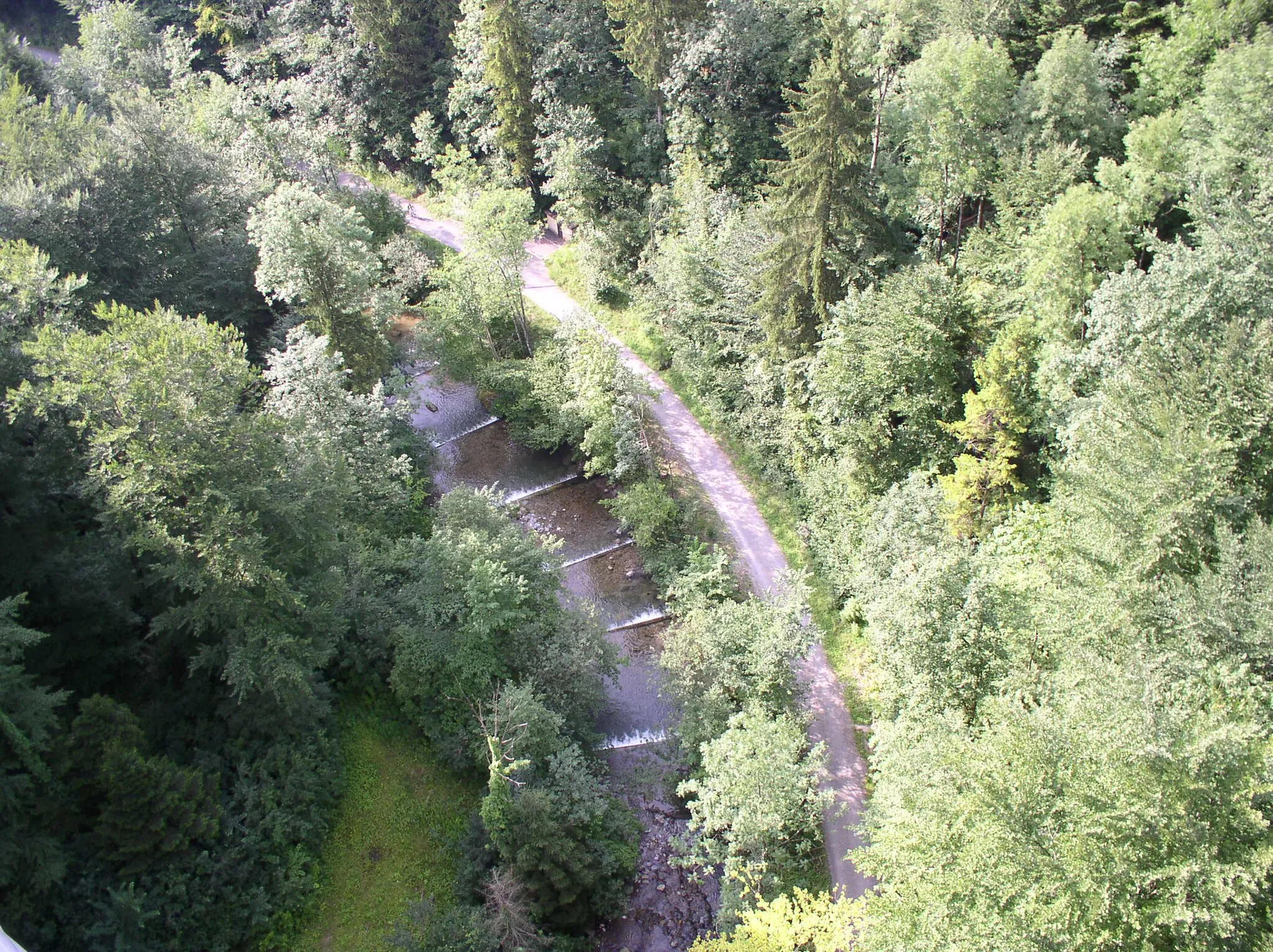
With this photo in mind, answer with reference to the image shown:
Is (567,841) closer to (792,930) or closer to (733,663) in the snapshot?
(792,930)

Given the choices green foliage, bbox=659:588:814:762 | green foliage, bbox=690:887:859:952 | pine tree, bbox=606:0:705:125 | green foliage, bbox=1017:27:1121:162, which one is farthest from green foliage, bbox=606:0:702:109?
green foliage, bbox=690:887:859:952

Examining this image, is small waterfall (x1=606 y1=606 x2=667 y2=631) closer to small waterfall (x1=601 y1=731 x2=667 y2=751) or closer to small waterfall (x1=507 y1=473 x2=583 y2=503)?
small waterfall (x1=601 y1=731 x2=667 y2=751)

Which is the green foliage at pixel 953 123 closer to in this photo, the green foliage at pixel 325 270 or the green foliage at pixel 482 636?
A: the green foliage at pixel 482 636

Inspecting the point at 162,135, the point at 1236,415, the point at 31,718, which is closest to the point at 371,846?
the point at 31,718

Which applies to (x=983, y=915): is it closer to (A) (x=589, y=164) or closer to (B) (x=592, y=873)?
(B) (x=592, y=873)

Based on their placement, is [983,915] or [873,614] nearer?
[983,915]

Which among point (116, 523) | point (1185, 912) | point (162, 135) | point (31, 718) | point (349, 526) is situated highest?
point (162, 135)
